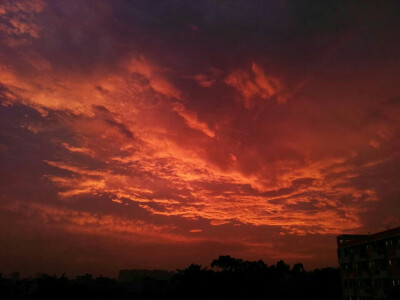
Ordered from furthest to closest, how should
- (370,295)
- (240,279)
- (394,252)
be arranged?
(240,279)
(370,295)
(394,252)

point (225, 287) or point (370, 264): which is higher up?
point (370, 264)

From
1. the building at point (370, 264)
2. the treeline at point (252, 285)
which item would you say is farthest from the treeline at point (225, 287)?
the building at point (370, 264)

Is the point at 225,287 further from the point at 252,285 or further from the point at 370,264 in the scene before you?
the point at 370,264

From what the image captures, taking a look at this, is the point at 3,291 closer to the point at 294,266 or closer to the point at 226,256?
the point at 226,256

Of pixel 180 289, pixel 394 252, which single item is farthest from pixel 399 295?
pixel 180 289

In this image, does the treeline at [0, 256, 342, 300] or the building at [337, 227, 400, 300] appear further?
the treeline at [0, 256, 342, 300]

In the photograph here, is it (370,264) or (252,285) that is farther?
(252,285)

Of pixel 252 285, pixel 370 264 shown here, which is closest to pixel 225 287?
pixel 252 285

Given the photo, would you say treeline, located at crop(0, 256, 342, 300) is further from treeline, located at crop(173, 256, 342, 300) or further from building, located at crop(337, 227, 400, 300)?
building, located at crop(337, 227, 400, 300)

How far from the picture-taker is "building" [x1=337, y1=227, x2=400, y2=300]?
47844 mm

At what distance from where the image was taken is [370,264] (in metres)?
54.0

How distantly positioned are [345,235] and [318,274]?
88.5 ft

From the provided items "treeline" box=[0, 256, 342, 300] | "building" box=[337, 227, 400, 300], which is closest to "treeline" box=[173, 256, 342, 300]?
"treeline" box=[0, 256, 342, 300]

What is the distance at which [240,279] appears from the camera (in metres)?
89.7
